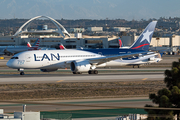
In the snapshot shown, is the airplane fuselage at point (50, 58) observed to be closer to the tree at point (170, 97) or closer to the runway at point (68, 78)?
the runway at point (68, 78)

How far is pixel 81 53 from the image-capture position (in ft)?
176

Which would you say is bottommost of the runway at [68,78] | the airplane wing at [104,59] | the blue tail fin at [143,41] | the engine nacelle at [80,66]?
the runway at [68,78]

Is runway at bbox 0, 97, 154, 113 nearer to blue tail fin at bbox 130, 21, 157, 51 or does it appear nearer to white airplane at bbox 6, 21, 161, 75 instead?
white airplane at bbox 6, 21, 161, 75

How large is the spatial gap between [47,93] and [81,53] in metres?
20.6

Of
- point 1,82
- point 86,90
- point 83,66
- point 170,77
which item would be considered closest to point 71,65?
point 83,66

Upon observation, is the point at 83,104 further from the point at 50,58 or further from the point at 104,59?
the point at 104,59

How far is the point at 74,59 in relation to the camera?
5259 cm

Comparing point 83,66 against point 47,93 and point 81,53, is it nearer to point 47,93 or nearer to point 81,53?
point 81,53

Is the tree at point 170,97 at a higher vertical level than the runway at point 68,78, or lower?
higher

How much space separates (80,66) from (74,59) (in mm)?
2483

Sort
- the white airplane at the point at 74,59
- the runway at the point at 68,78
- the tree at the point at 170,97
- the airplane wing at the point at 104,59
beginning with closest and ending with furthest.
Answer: the tree at the point at 170,97
the runway at the point at 68,78
the white airplane at the point at 74,59
the airplane wing at the point at 104,59

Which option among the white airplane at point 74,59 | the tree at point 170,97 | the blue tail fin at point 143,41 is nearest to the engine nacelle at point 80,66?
the white airplane at point 74,59

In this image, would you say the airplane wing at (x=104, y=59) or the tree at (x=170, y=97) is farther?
the airplane wing at (x=104, y=59)

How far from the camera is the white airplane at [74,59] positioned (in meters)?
50.2
